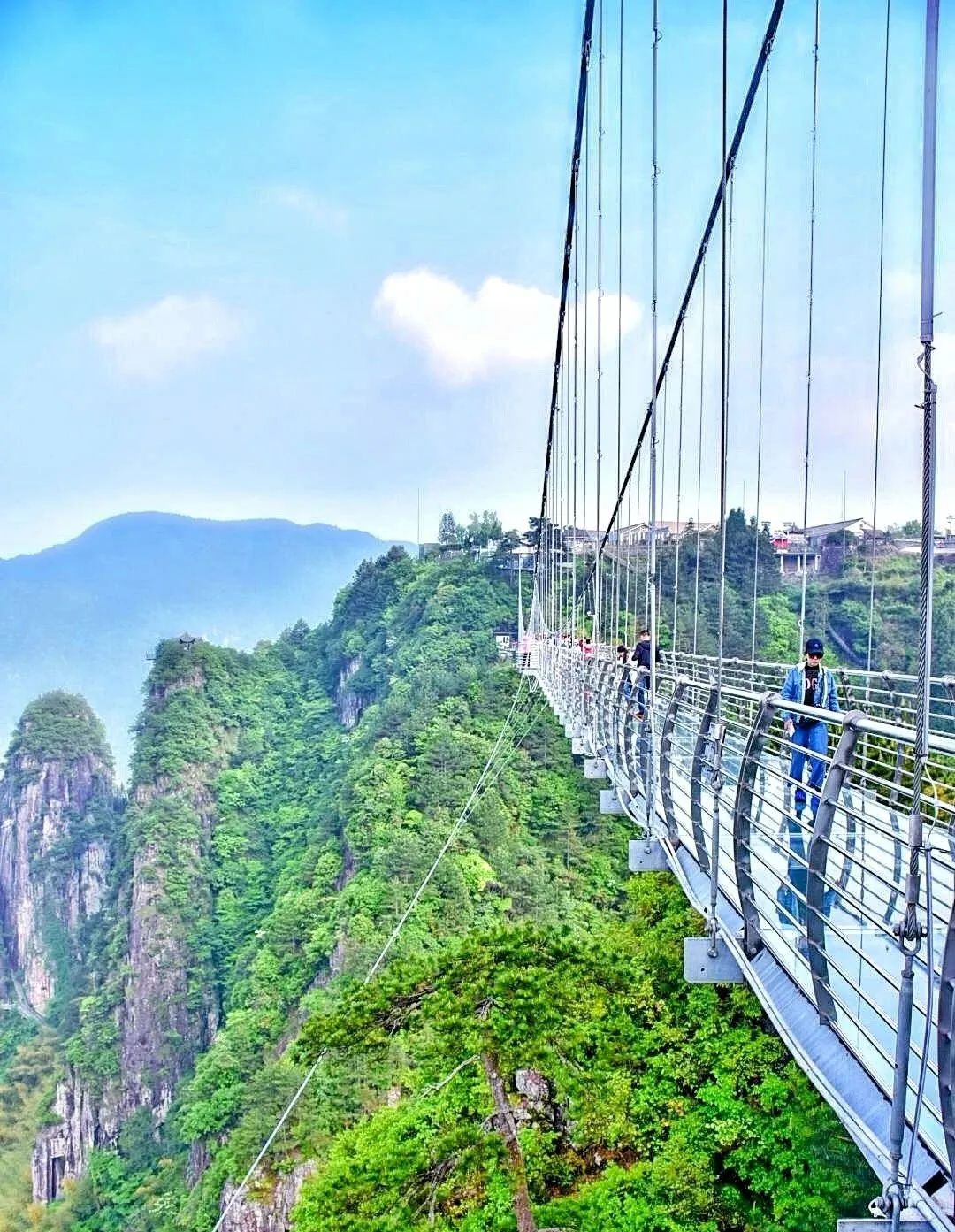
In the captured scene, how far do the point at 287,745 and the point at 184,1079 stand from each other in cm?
2518

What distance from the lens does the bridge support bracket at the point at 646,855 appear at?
14.5 feet

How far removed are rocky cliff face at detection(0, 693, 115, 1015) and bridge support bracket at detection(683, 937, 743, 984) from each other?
64.1 m

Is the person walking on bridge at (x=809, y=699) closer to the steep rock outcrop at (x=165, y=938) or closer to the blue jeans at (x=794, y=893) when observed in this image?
the blue jeans at (x=794, y=893)

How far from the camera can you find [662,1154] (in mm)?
6512

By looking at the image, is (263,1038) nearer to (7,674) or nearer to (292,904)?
(292,904)

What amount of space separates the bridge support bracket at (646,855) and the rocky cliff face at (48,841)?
62.8 metres

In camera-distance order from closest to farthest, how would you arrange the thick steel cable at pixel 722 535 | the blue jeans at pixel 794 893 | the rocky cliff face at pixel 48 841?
the blue jeans at pixel 794 893
the thick steel cable at pixel 722 535
the rocky cliff face at pixel 48 841

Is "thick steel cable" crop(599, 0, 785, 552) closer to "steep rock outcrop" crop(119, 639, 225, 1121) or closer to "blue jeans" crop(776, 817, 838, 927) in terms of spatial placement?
"blue jeans" crop(776, 817, 838, 927)

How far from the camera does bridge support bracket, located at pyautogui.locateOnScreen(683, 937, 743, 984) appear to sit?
306cm

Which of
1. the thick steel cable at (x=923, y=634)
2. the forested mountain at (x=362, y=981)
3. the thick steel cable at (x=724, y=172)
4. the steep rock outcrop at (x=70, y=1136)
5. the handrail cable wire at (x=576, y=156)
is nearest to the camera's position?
the thick steel cable at (x=923, y=634)

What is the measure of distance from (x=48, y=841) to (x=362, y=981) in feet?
178

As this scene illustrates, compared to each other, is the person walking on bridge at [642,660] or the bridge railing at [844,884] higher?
the person walking on bridge at [642,660]

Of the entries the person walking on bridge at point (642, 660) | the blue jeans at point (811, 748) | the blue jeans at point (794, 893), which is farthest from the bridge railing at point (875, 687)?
the blue jeans at point (794, 893)

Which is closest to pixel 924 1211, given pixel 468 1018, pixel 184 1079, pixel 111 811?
pixel 468 1018
